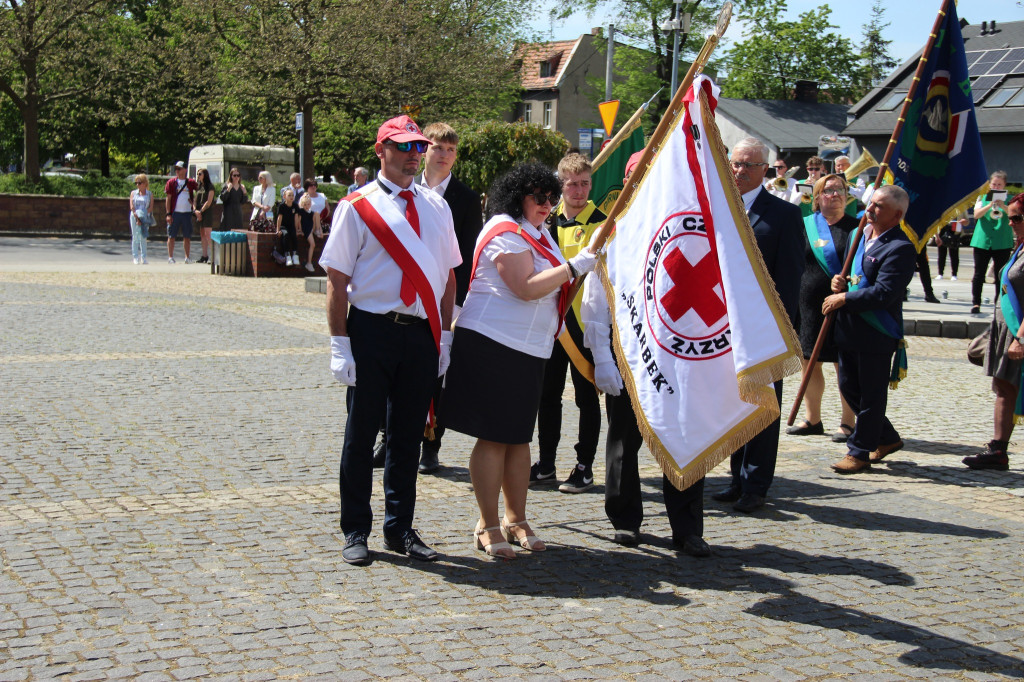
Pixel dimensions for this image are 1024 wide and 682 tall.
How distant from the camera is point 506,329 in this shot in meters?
5.25

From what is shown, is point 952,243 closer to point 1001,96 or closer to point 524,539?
point 524,539

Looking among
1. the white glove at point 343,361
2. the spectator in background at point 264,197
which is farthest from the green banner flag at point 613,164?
the spectator in background at point 264,197

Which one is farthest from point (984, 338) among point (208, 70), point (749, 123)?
point (749, 123)

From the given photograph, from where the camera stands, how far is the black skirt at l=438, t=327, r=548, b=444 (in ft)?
17.2

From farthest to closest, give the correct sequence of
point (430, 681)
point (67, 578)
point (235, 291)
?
point (235, 291) < point (67, 578) < point (430, 681)

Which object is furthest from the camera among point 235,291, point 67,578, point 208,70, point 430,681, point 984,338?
point 208,70

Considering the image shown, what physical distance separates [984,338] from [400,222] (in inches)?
186

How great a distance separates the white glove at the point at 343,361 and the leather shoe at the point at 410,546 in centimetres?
78

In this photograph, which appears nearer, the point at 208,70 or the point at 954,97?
the point at 954,97

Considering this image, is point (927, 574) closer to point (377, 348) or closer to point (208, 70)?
point (377, 348)

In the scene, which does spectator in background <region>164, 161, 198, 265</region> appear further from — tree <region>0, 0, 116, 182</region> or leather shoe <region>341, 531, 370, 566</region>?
leather shoe <region>341, 531, 370, 566</region>

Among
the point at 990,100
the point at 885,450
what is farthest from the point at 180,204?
the point at 990,100

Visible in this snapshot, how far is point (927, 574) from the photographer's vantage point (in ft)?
17.2

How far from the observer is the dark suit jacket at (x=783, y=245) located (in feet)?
20.5
